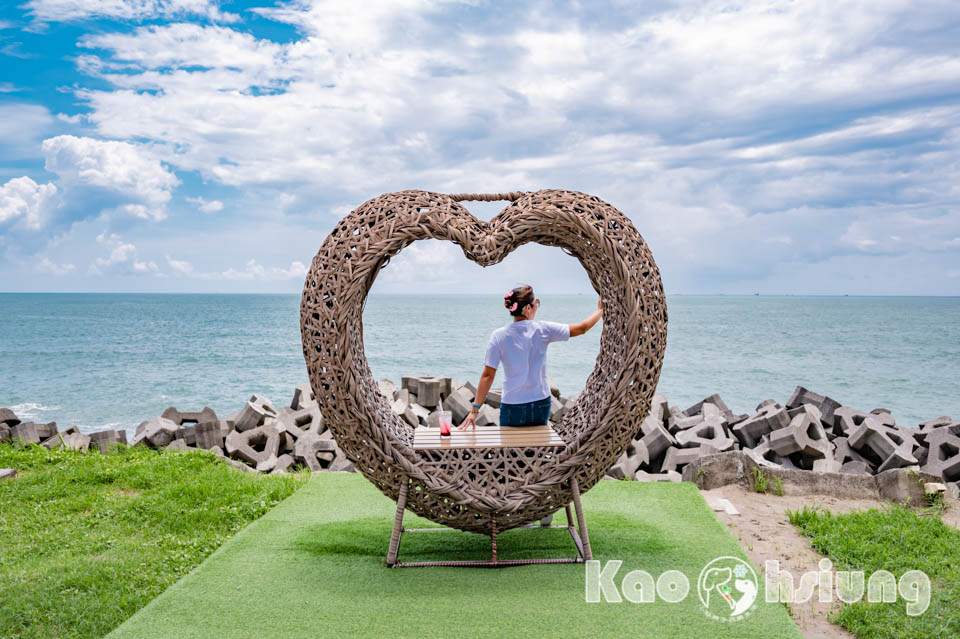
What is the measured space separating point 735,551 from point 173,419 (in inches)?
298

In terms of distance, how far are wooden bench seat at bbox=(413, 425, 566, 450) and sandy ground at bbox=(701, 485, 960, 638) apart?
175 centimetres

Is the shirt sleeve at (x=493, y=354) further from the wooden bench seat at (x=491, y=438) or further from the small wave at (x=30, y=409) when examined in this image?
the small wave at (x=30, y=409)

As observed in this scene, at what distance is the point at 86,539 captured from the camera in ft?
18.0

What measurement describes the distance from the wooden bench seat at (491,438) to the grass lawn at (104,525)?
75.5 inches

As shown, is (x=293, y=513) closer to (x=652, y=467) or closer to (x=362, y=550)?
(x=362, y=550)

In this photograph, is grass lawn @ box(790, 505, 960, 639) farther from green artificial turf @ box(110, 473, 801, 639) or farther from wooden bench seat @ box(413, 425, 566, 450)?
wooden bench seat @ box(413, 425, 566, 450)

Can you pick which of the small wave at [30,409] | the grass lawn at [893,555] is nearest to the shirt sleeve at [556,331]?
the grass lawn at [893,555]

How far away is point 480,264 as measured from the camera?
4.67 meters

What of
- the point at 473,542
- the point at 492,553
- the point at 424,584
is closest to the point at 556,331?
the point at 492,553

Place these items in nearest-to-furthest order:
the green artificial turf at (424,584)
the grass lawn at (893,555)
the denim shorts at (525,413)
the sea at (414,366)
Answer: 1. the green artificial turf at (424,584)
2. the grass lawn at (893,555)
3. the denim shorts at (525,413)
4. the sea at (414,366)

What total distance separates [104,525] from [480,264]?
4054mm

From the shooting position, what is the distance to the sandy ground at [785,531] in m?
4.15

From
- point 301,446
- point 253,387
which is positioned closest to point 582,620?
point 301,446

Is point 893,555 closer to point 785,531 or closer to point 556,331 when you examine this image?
point 785,531
